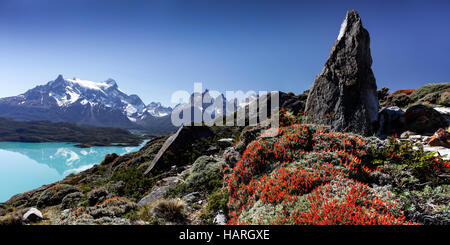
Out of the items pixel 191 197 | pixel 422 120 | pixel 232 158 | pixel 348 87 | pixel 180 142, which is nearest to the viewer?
pixel 191 197

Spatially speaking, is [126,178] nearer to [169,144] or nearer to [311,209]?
[169,144]

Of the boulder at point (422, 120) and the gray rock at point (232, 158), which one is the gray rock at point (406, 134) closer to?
the boulder at point (422, 120)

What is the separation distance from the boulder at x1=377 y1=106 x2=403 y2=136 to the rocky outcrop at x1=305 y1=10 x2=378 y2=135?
104 centimetres

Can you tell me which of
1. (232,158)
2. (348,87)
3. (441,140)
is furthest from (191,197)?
(441,140)

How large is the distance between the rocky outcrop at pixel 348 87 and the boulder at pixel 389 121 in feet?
3.40

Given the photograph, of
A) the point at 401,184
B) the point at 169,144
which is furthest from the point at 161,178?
the point at 401,184

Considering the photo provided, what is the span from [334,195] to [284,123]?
6.42 meters

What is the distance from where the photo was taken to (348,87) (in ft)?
36.7

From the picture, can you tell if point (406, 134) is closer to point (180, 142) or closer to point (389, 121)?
point (389, 121)

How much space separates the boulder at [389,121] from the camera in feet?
37.6

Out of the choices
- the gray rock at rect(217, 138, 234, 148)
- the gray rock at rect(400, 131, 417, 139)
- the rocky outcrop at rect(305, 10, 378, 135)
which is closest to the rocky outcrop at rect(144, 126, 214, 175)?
the gray rock at rect(217, 138, 234, 148)

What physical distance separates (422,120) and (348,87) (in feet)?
16.4

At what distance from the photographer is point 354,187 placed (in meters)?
4.65

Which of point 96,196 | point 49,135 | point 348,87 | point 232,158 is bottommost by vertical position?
point 49,135
